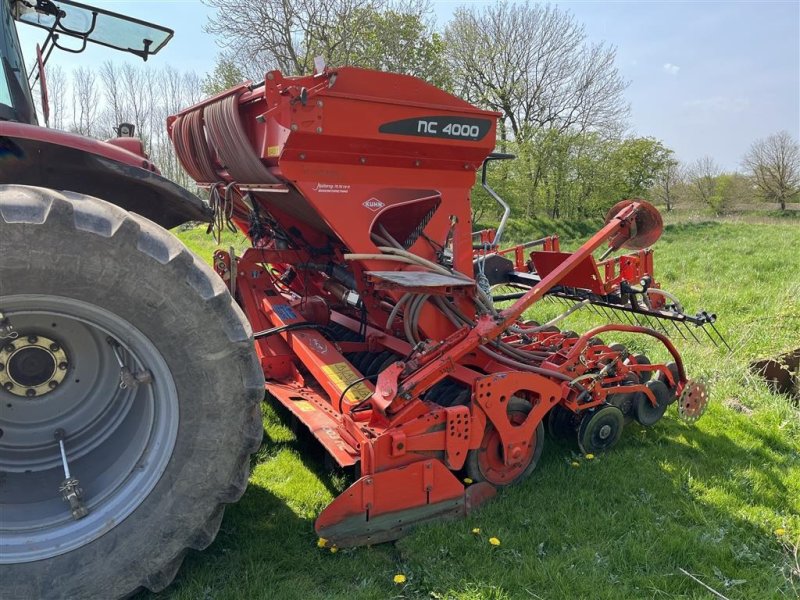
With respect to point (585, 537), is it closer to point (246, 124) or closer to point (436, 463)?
point (436, 463)

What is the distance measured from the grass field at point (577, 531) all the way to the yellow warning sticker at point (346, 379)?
0.54 metres

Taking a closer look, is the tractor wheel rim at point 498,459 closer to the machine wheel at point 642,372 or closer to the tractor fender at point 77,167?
the machine wheel at point 642,372

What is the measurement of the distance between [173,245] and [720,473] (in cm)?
343

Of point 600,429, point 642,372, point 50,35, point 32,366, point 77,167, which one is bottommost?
point 600,429

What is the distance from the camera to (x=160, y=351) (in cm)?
212

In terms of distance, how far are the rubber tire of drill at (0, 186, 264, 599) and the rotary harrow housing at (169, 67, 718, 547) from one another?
0.71 meters

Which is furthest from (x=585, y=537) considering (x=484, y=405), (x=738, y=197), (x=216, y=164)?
(x=738, y=197)

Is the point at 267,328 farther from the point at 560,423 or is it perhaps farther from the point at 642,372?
the point at 642,372

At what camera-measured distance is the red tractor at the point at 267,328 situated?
208 centimetres

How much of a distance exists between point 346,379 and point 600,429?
1.65 metres

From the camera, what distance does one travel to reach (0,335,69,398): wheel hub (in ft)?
7.35

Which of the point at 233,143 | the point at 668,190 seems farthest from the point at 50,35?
the point at 668,190

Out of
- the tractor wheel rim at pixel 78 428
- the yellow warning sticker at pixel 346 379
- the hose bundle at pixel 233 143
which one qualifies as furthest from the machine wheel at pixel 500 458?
the hose bundle at pixel 233 143

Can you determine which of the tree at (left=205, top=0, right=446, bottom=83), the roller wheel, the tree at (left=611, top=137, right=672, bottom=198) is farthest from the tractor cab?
the tree at (left=611, top=137, right=672, bottom=198)
